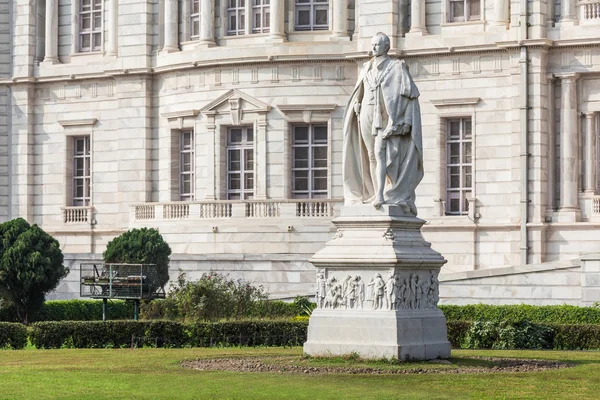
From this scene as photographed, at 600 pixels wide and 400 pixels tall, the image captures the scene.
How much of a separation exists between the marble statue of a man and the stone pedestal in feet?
1.55

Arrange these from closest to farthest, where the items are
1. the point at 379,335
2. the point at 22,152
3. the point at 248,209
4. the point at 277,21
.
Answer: the point at 379,335 < the point at 248,209 < the point at 277,21 < the point at 22,152

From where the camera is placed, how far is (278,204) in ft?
173

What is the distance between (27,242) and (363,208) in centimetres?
2185

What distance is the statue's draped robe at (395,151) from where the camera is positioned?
25797mm

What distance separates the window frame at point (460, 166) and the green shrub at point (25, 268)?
13545 mm

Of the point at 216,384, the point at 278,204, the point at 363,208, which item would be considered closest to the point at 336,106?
the point at 278,204

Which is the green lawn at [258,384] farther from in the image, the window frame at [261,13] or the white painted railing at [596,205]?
the window frame at [261,13]

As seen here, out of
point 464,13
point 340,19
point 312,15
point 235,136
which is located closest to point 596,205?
point 464,13

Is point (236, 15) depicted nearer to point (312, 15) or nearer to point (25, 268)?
point (312, 15)

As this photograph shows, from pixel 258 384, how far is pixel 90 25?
3941cm

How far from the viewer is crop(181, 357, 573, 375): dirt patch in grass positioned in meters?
24.1

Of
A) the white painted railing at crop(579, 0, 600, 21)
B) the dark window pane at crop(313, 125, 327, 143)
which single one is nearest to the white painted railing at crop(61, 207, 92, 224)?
the dark window pane at crop(313, 125, 327, 143)

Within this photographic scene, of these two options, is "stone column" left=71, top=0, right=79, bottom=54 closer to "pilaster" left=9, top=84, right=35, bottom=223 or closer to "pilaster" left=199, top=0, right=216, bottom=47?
"pilaster" left=9, top=84, right=35, bottom=223

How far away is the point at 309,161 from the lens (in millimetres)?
54281
